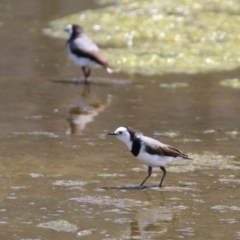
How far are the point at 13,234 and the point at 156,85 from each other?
22.4ft

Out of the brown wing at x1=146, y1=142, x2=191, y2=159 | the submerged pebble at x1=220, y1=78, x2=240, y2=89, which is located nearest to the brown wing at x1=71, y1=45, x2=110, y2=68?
the submerged pebble at x1=220, y1=78, x2=240, y2=89

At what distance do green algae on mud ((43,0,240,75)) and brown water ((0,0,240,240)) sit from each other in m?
0.77

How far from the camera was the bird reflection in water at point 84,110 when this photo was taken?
1028 centimetres

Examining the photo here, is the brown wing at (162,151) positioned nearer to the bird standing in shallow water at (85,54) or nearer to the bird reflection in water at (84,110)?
the bird reflection in water at (84,110)

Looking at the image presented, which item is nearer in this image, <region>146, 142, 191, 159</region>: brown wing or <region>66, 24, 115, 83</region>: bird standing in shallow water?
<region>146, 142, 191, 159</region>: brown wing

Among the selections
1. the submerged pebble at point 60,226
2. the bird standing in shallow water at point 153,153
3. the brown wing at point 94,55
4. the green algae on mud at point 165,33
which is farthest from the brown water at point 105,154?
the green algae on mud at point 165,33

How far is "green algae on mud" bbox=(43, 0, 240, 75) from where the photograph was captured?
1433cm

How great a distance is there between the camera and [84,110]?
11250 millimetres

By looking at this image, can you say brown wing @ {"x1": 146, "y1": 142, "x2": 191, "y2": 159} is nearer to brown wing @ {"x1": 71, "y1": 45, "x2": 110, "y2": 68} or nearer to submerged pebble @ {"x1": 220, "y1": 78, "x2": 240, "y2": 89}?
submerged pebble @ {"x1": 220, "y1": 78, "x2": 240, "y2": 89}

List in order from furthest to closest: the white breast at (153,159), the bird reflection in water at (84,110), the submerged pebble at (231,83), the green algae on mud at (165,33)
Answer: the green algae on mud at (165,33) < the submerged pebble at (231,83) < the bird reflection in water at (84,110) < the white breast at (153,159)

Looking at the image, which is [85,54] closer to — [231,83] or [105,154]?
[231,83]

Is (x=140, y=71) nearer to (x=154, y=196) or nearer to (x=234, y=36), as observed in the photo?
(x=234, y=36)

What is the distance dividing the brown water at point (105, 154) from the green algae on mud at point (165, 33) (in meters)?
0.77

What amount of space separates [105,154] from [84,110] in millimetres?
2476
